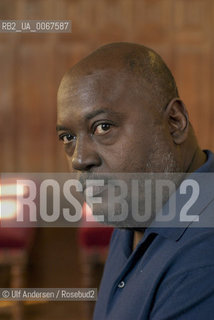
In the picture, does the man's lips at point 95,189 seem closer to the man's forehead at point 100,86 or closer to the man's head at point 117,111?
the man's head at point 117,111

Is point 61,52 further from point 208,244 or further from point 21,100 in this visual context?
point 208,244

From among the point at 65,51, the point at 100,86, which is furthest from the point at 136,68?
the point at 65,51

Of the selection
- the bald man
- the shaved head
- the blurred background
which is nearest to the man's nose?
the bald man

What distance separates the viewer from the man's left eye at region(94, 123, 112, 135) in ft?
2.60

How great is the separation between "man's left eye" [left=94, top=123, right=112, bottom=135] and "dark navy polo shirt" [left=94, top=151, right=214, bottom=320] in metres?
0.22

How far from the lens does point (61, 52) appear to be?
188 inches

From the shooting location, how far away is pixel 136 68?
80cm

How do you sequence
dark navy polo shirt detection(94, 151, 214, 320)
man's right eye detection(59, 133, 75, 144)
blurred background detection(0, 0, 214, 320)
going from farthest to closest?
blurred background detection(0, 0, 214, 320), man's right eye detection(59, 133, 75, 144), dark navy polo shirt detection(94, 151, 214, 320)

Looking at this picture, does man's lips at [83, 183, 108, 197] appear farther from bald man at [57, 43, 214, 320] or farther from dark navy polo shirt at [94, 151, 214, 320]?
dark navy polo shirt at [94, 151, 214, 320]

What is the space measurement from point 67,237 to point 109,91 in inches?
145

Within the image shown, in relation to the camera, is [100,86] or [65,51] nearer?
[100,86]

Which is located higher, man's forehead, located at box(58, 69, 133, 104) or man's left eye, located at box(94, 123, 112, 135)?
man's forehead, located at box(58, 69, 133, 104)

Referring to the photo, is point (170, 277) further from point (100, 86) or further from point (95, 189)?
point (100, 86)

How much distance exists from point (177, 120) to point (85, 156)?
204 mm
